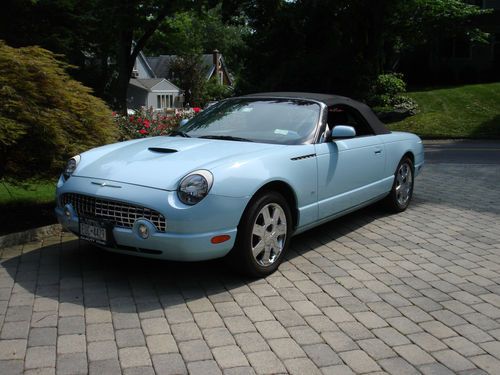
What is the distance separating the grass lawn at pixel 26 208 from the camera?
6031 mm

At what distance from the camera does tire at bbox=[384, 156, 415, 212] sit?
691 centimetres

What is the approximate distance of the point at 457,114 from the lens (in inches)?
910

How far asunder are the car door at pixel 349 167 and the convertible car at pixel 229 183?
0.01 m

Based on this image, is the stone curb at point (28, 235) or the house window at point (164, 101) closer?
the stone curb at point (28, 235)

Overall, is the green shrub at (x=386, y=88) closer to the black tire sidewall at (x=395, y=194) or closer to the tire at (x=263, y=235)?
the black tire sidewall at (x=395, y=194)

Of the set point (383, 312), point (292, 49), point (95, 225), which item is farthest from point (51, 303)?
point (292, 49)

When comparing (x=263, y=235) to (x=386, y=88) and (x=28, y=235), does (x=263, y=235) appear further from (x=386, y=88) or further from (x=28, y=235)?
(x=386, y=88)

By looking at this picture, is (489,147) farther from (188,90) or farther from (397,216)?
(188,90)

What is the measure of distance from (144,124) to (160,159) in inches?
200

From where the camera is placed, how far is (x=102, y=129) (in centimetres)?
618

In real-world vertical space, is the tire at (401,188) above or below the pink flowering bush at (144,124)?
below

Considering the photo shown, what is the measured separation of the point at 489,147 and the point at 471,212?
10482 millimetres

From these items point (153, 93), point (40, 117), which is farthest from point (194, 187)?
point (153, 93)

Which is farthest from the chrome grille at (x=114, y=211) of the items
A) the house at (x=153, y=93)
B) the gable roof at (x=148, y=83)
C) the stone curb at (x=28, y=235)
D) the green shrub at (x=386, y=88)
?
the gable roof at (x=148, y=83)
